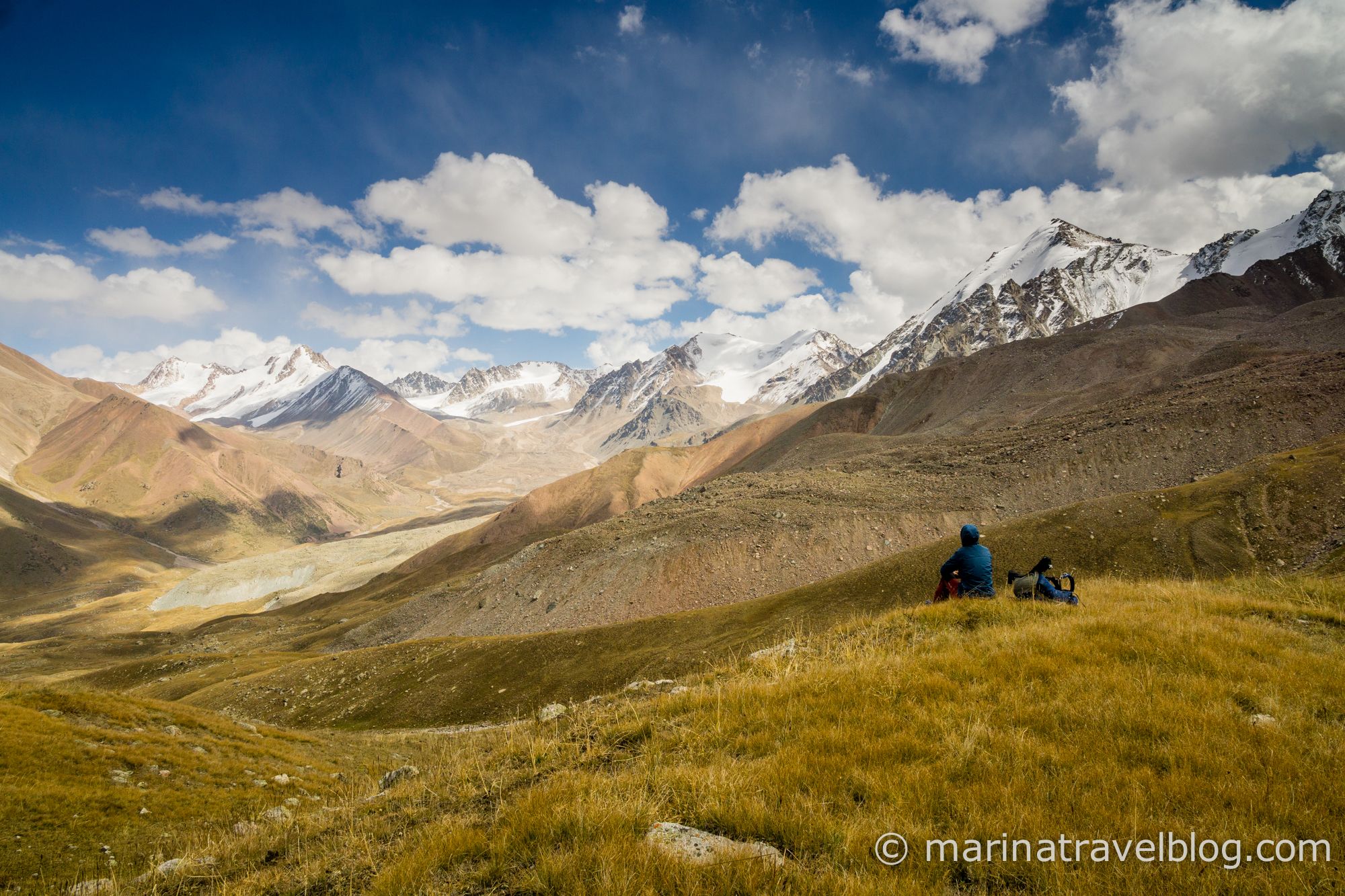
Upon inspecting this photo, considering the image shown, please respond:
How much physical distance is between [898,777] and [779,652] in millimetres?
6002

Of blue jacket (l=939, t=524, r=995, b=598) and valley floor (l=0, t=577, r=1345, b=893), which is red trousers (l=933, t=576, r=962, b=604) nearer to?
blue jacket (l=939, t=524, r=995, b=598)

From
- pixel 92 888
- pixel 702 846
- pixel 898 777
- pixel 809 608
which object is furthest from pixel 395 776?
pixel 809 608

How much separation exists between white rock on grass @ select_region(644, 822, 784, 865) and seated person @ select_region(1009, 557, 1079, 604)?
9.53 meters

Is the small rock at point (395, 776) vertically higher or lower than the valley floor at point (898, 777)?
lower

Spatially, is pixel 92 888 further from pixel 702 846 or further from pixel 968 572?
pixel 968 572

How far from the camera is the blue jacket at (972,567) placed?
1188 cm

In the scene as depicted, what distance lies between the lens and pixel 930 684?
6992 millimetres

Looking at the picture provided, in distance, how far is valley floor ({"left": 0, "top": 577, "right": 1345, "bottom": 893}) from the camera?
400cm

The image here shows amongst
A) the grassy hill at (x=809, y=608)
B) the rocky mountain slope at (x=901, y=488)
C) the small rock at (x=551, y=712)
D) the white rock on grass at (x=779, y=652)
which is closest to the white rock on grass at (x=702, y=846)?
the white rock on grass at (x=779, y=652)

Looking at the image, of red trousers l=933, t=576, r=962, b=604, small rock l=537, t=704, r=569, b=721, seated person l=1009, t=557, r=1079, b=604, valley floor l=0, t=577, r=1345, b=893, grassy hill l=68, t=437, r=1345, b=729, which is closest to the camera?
valley floor l=0, t=577, r=1345, b=893

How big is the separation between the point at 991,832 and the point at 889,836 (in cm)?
74

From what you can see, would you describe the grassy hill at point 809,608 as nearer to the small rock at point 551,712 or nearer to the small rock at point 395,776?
the small rock at point 551,712

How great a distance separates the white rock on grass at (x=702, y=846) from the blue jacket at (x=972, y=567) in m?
9.22

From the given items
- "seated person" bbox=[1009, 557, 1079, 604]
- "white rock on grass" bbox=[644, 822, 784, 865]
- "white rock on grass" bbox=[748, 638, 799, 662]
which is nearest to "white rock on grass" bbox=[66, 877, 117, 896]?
"white rock on grass" bbox=[644, 822, 784, 865]
